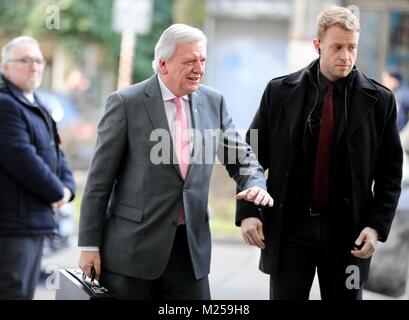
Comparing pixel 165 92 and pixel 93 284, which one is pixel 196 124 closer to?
pixel 165 92

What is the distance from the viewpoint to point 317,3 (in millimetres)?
8117

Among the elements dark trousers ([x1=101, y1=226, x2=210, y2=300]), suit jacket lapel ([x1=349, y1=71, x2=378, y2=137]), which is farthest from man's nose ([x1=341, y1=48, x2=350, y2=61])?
dark trousers ([x1=101, y1=226, x2=210, y2=300])

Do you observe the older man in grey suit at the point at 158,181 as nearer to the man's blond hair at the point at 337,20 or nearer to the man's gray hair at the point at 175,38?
the man's gray hair at the point at 175,38

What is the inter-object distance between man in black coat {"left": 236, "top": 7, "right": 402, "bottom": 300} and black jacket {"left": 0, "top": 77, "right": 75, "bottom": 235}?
1.34m

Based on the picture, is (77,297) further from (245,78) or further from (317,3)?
(245,78)

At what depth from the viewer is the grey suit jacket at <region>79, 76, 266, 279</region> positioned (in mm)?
2977

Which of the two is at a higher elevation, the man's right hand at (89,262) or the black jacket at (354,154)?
the black jacket at (354,154)

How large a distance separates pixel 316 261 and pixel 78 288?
87cm

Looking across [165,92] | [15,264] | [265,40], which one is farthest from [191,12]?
[165,92]

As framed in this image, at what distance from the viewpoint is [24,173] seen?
3.98 meters

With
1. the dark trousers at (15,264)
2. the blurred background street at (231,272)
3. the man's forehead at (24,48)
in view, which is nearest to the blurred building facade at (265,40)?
the blurred background street at (231,272)

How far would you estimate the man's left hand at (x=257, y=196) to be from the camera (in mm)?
2840

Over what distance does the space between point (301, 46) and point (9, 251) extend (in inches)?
154

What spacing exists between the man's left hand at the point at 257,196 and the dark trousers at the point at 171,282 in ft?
1.00
